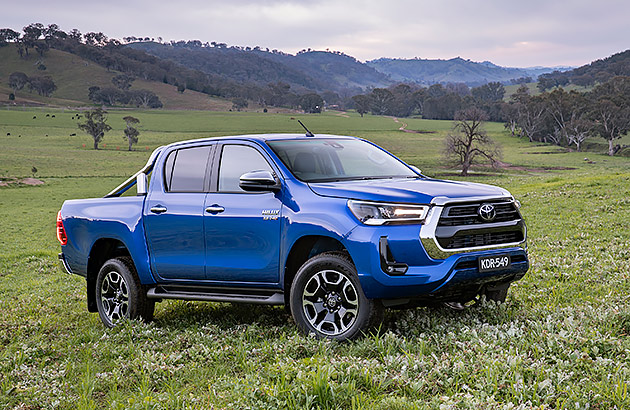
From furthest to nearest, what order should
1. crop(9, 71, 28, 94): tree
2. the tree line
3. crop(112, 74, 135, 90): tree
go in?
crop(112, 74, 135, 90): tree, crop(9, 71, 28, 94): tree, the tree line

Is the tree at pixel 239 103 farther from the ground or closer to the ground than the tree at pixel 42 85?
closer to the ground

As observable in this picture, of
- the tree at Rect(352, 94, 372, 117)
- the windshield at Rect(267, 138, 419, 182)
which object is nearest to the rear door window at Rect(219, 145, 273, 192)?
the windshield at Rect(267, 138, 419, 182)

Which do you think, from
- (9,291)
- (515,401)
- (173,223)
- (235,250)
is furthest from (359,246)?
(9,291)

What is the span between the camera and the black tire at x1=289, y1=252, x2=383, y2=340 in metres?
6.01

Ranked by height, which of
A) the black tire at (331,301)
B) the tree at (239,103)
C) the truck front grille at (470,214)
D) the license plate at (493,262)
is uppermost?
the tree at (239,103)

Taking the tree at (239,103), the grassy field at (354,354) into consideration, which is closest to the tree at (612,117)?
the grassy field at (354,354)

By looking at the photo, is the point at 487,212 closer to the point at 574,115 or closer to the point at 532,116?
the point at 574,115

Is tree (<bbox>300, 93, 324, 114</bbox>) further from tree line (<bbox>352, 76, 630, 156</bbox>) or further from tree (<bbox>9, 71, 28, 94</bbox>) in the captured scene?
tree (<bbox>9, 71, 28, 94</bbox>)

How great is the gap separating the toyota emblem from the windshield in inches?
58.5

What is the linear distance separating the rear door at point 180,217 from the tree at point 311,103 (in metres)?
168

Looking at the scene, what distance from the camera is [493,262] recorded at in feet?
20.2

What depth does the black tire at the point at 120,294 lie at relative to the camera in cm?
798

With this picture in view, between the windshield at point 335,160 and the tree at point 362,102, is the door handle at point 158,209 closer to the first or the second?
the windshield at point 335,160

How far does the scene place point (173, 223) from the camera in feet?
24.8
